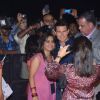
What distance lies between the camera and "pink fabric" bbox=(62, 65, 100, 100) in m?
5.15

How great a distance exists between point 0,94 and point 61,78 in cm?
85

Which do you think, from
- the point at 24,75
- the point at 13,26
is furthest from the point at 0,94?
the point at 13,26

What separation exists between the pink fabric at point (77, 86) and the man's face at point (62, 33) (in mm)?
853

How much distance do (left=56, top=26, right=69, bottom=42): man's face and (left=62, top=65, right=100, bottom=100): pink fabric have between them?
85 centimetres

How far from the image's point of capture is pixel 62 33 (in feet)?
19.5

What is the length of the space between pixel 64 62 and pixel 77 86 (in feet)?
2.16

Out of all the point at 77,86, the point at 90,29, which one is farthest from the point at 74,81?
the point at 90,29

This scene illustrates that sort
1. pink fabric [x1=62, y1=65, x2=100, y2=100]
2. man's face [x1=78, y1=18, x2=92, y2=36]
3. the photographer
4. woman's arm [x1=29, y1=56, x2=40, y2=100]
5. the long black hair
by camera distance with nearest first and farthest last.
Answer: the long black hair → pink fabric [x1=62, y1=65, x2=100, y2=100] → woman's arm [x1=29, y1=56, x2=40, y2=100] → man's face [x1=78, y1=18, x2=92, y2=36] → the photographer

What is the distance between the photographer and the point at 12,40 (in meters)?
8.40

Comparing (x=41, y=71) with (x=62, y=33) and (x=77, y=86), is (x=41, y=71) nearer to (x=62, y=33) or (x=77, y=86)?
(x=62, y=33)

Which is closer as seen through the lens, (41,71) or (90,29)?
(41,71)

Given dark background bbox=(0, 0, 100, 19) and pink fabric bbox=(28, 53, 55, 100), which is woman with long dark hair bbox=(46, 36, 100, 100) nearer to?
pink fabric bbox=(28, 53, 55, 100)

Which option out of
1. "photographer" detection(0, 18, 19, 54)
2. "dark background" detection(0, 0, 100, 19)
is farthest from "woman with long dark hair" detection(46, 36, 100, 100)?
"dark background" detection(0, 0, 100, 19)

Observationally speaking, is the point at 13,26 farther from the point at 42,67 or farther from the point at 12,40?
the point at 42,67
